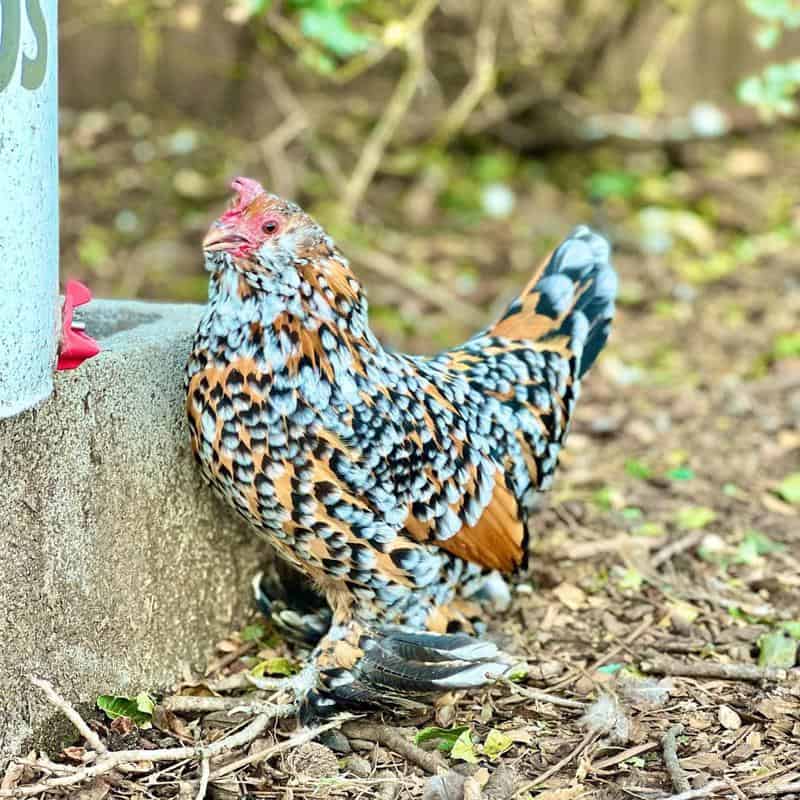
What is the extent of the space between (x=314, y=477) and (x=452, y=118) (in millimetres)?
4262

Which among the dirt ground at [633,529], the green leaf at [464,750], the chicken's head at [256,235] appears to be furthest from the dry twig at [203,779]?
the chicken's head at [256,235]

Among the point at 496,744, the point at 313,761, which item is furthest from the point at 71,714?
the point at 496,744

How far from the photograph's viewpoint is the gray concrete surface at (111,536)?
2.62m

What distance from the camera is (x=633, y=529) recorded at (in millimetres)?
4098

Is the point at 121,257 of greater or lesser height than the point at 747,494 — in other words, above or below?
above

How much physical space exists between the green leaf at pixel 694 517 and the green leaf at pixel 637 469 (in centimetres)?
34

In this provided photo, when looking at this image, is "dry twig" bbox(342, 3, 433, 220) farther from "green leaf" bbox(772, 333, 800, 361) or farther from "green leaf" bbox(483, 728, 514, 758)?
"green leaf" bbox(483, 728, 514, 758)

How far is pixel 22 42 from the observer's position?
230cm

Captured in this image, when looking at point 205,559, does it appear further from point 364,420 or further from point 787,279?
point 787,279

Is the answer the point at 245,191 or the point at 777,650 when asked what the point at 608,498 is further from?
the point at 245,191

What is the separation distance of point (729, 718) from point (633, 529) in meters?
1.11

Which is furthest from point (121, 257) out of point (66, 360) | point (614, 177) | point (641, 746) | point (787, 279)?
point (641, 746)

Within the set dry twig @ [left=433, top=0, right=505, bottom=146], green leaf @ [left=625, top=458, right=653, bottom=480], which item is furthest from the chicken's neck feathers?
dry twig @ [left=433, top=0, right=505, bottom=146]

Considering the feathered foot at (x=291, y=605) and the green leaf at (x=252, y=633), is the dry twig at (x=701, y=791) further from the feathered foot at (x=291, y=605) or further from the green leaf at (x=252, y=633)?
the green leaf at (x=252, y=633)
